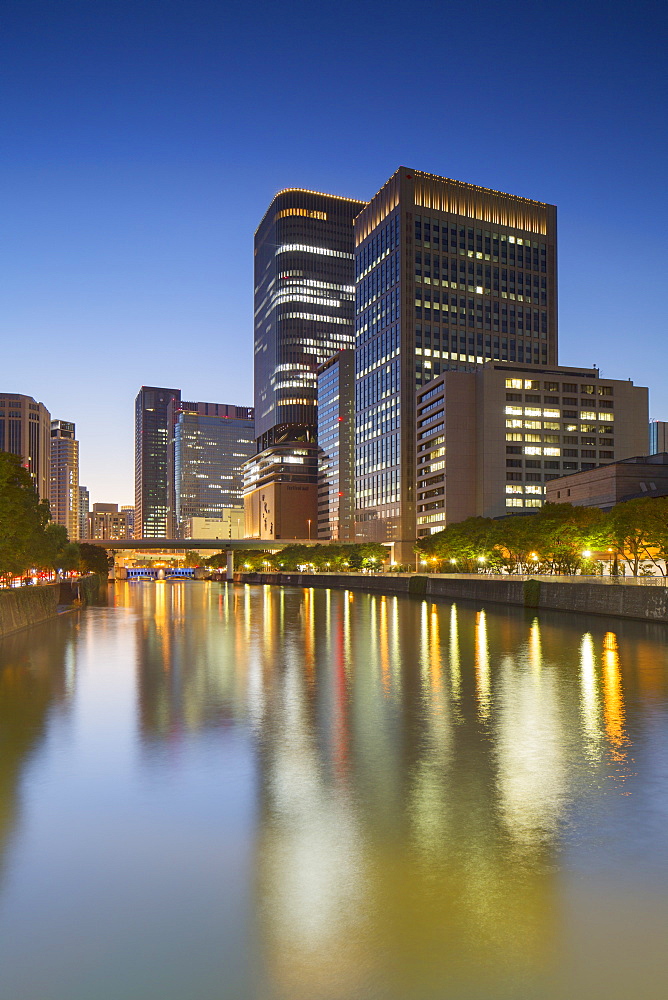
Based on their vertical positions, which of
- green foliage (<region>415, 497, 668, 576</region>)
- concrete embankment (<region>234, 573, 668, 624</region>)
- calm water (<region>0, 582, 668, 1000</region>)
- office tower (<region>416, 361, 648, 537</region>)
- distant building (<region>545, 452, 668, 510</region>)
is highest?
office tower (<region>416, 361, 648, 537</region>)

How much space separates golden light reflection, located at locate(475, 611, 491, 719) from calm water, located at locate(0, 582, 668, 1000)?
239 mm

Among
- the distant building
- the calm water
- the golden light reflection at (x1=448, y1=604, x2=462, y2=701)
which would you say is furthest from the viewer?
the distant building

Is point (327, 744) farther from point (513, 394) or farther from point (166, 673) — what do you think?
point (513, 394)

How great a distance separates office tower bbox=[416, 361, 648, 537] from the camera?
16825 centimetres

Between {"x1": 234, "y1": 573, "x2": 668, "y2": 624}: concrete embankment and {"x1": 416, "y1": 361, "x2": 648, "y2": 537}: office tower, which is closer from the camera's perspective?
{"x1": 234, "y1": 573, "x2": 668, "y2": 624}: concrete embankment

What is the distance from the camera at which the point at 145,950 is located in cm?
694

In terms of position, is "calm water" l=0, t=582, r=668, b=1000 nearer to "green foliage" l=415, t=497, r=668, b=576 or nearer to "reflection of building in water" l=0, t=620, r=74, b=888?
"reflection of building in water" l=0, t=620, r=74, b=888

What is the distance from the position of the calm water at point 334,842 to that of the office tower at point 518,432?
14779 cm

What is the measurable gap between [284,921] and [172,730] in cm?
1011

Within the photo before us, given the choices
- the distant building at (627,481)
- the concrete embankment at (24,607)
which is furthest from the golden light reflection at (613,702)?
the distant building at (627,481)

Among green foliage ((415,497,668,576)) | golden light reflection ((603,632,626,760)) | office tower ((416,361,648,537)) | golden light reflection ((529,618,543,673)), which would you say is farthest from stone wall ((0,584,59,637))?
office tower ((416,361,648,537))

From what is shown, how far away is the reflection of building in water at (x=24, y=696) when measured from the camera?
12.5 metres

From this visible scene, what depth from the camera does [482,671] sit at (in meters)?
26.8

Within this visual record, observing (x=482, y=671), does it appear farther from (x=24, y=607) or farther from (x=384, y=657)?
(x=24, y=607)
